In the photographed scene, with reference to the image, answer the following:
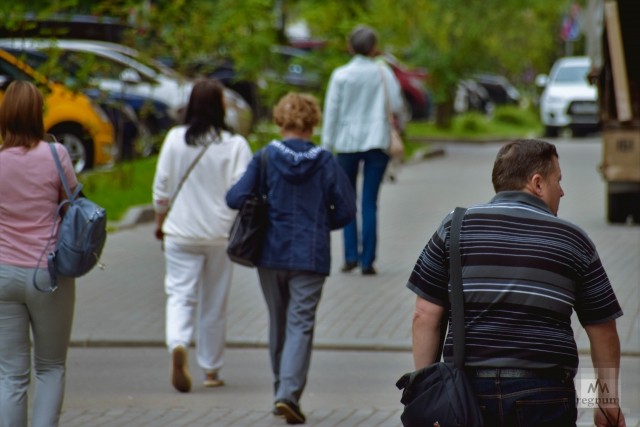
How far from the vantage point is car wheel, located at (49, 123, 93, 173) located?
17991mm

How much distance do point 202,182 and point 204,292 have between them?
2.06 ft

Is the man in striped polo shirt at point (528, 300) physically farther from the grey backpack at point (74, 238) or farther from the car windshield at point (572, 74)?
the car windshield at point (572, 74)

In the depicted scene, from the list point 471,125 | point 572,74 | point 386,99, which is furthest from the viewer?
point 572,74

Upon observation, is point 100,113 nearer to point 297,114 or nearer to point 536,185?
point 297,114

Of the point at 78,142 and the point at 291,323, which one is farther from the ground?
the point at 78,142

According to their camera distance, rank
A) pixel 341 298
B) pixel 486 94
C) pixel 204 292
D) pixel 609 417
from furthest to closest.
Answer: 1. pixel 486 94
2. pixel 341 298
3. pixel 204 292
4. pixel 609 417

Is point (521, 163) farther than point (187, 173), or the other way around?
point (187, 173)

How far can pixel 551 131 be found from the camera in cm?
3139

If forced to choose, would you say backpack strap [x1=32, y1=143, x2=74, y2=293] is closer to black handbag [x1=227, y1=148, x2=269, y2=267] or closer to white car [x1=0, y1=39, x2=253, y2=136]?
black handbag [x1=227, y1=148, x2=269, y2=267]

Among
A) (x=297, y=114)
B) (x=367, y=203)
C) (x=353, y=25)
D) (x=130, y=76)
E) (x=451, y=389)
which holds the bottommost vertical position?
(x=367, y=203)

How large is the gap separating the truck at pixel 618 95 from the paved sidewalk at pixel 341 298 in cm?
38

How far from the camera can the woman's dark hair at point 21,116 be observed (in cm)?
582
